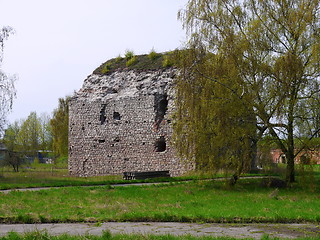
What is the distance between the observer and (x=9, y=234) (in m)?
6.41

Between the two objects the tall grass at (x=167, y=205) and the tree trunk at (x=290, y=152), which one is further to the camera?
the tree trunk at (x=290, y=152)

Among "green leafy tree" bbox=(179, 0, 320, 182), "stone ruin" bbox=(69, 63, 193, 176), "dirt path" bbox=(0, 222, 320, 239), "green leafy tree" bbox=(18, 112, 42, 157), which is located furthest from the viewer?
"green leafy tree" bbox=(18, 112, 42, 157)

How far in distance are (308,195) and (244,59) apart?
4.82 meters

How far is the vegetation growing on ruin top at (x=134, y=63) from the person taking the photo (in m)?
26.5

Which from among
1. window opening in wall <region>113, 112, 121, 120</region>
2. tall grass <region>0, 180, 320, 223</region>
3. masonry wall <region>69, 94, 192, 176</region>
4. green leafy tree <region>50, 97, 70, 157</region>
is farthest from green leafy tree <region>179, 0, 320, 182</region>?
green leafy tree <region>50, 97, 70, 157</region>

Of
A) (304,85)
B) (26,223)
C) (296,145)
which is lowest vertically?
(26,223)

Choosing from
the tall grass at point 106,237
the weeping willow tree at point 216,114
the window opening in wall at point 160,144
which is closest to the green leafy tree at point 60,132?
the window opening in wall at point 160,144

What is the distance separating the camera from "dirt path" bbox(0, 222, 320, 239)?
6701mm

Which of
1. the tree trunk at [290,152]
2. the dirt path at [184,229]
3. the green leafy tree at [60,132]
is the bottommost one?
the dirt path at [184,229]

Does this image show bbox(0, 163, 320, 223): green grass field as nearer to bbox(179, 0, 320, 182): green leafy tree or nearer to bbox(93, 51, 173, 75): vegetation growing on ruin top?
bbox(179, 0, 320, 182): green leafy tree

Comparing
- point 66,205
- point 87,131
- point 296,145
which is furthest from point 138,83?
point 66,205

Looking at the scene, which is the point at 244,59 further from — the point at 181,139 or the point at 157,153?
the point at 157,153

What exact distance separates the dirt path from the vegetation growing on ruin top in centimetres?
1859

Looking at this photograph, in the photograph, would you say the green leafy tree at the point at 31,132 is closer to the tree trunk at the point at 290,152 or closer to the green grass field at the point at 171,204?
the green grass field at the point at 171,204
